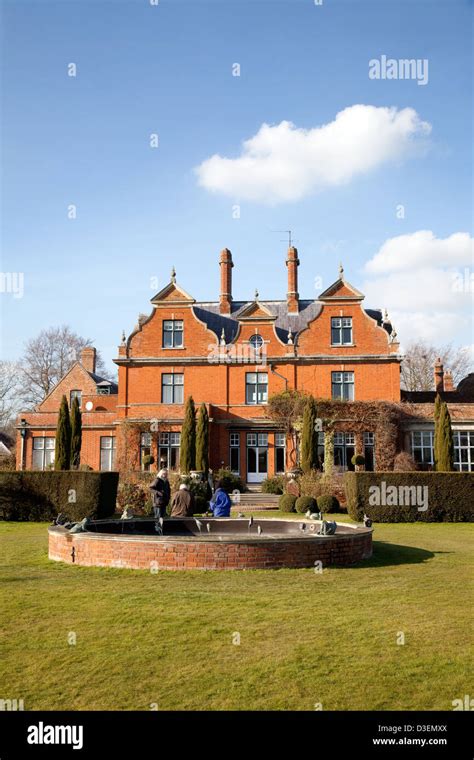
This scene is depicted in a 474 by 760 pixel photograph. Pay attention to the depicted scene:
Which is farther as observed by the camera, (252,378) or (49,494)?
(252,378)

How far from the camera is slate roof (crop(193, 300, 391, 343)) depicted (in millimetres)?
37156

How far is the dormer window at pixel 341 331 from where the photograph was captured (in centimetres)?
3512

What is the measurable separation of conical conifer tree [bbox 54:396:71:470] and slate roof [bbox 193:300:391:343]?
9666 millimetres

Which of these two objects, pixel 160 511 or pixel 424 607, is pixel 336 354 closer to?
pixel 160 511

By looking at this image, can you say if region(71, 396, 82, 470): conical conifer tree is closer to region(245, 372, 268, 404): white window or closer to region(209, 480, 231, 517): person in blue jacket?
region(245, 372, 268, 404): white window

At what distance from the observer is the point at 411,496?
21500mm

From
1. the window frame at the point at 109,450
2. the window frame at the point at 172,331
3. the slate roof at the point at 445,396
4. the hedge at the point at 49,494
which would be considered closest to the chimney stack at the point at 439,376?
the slate roof at the point at 445,396


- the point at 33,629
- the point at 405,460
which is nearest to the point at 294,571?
the point at 33,629

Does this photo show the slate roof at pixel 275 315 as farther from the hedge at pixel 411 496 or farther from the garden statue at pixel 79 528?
the garden statue at pixel 79 528

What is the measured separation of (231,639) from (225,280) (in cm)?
3269

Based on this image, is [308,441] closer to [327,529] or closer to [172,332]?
[172,332]

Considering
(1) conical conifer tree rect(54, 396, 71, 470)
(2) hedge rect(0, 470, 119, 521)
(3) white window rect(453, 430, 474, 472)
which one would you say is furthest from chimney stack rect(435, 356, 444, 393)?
(2) hedge rect(0, 470, 119, 521)

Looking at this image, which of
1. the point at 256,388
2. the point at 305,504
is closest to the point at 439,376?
the point at 256,388

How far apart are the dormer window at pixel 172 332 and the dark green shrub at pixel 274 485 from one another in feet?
31.7
